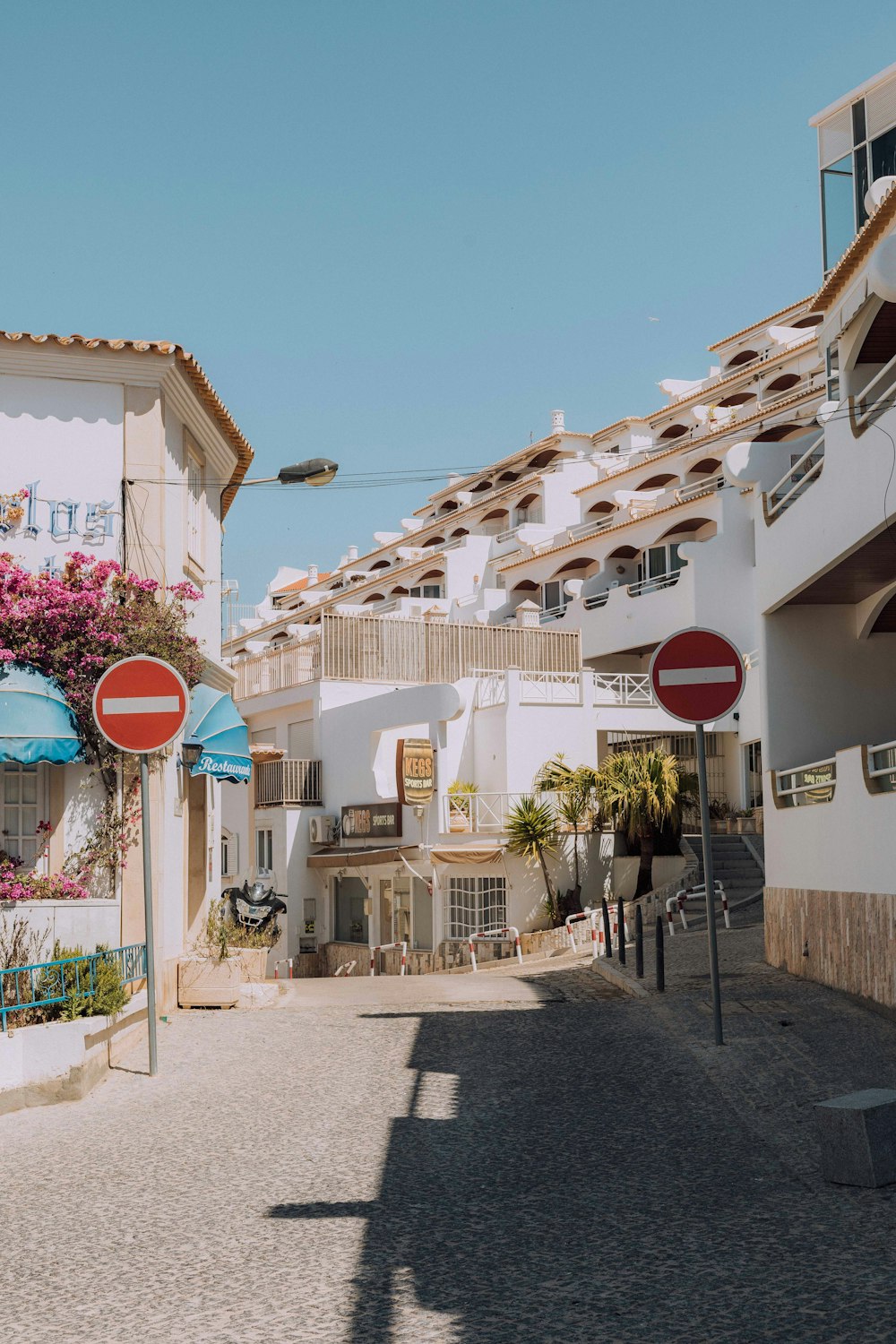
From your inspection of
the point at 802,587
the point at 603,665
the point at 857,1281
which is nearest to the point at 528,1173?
the point at 857,1281

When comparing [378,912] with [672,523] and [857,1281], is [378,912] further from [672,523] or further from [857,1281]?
[857,1281]

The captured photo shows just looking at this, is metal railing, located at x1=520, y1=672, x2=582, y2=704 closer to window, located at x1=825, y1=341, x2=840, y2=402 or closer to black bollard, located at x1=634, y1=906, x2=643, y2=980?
window, located at x1=825, y1=341, x2=840, y2=402

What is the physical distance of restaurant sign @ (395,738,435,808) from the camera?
1294 inches

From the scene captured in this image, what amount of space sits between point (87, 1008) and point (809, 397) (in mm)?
43351

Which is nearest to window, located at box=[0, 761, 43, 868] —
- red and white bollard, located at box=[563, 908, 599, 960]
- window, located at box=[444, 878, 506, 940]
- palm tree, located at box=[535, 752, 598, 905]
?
red and white bollard, located at box=[563, 908, 599, 960]

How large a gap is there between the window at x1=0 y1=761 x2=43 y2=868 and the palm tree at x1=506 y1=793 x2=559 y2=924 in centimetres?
1745

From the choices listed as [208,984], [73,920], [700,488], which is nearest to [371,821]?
[208,984]

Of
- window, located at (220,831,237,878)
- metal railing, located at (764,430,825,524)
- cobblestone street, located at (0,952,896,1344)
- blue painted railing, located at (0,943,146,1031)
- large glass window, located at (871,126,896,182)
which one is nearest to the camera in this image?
cobblestone street, located at (0,952,896,1344)

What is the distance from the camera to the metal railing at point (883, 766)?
12508 millimetres

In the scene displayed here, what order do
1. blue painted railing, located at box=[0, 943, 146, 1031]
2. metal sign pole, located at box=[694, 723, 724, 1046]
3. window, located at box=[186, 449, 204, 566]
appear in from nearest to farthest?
blue painted railing, located at box=[0, 943, 146, 1031]
metal sign pole, located at box=[694, 723, 724, 1046]
window, located at box=[186, 449, 204, 566]

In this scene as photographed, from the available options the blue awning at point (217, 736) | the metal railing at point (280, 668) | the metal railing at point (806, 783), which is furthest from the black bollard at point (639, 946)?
the metal railing at point (280, 668)

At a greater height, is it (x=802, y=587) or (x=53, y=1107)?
(x=802, y=587)

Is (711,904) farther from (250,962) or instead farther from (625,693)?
(625,693)

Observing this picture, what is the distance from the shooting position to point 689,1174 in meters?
7.10
